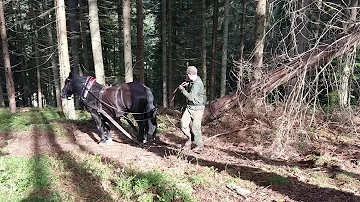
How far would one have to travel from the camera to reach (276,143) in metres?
5.11

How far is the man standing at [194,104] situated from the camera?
7.27 meters

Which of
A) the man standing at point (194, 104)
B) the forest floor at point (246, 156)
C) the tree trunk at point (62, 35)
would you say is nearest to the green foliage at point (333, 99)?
the forest floor at point (246, 156)

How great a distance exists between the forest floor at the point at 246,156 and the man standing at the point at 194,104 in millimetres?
544

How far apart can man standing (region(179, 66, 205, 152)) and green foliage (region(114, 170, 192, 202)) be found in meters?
2.25

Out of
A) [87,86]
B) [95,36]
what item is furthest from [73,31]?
[87,86]

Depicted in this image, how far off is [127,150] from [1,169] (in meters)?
3.03

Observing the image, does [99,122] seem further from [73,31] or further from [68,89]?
[73,31]

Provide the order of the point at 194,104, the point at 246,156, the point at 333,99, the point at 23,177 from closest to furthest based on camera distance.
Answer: the point at 23,177 < the point at 333,99 < the point at 194,104 < the point at 246,156

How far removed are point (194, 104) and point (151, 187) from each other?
2.83m

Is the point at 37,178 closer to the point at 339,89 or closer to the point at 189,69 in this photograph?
the point at 189,69

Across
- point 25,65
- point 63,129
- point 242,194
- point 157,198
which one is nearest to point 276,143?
point 242,194

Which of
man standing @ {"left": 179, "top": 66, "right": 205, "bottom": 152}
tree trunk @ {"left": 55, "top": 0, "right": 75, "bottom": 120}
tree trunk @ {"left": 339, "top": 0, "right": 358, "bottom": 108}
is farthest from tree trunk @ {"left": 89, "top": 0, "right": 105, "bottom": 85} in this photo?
tree trunk @ {"left": 339, "top": 0, "right": 358, "bottom": 108}

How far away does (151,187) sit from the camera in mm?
5141

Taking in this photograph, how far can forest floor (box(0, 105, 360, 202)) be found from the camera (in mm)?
5238
